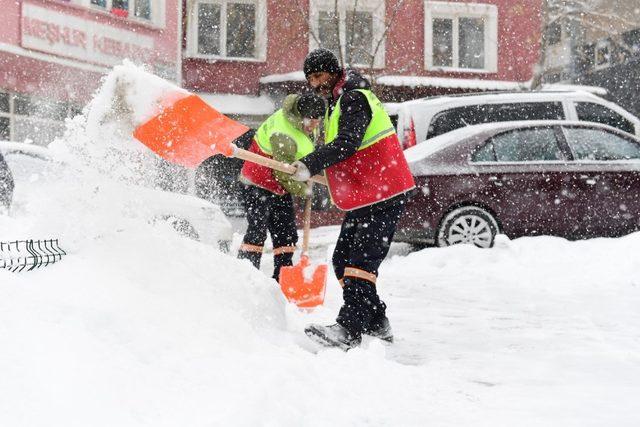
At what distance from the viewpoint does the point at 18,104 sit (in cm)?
1591

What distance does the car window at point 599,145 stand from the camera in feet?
29.3

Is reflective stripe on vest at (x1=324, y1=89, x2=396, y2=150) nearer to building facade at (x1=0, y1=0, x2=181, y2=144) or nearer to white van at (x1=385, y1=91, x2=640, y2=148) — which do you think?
white van at (x1=385, y1=91, x2=640, y2=148)

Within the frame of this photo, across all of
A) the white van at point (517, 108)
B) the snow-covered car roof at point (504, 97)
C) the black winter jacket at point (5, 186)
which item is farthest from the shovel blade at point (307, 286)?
the snow-covered car roof at point (504, 97)

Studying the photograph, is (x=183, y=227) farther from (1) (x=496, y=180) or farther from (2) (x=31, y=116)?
(2) (x=31, y=116)

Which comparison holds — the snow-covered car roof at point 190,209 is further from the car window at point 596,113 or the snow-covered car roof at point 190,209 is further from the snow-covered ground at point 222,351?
the car window at point 596,113

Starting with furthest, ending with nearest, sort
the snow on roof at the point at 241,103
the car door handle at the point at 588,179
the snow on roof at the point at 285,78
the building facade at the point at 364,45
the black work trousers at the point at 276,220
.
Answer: the building facade at the point at 364,45 → the snow on roof at the point at 241,103 → the snow on roof at the point at 285,78 → the car door handle at the point at 588,179 → the black work trousers at the point at 276,220

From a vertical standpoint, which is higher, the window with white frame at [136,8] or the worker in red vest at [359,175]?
the window with white frame at [136,8]

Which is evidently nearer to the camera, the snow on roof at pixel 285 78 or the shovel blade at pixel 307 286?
the shovel blade at pixel 307 286

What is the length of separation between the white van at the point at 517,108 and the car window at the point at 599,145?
1.86 m

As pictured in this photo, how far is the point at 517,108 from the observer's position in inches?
432

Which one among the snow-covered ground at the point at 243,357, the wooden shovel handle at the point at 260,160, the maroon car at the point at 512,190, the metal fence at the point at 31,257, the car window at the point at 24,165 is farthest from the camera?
the maroon car at the point at 512,190

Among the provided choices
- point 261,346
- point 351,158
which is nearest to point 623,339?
point 351,158

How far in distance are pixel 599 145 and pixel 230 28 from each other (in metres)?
14.4

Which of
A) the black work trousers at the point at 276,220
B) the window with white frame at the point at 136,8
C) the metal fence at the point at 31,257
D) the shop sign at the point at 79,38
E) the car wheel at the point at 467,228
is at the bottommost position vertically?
the car wheel at the point at 467,228
